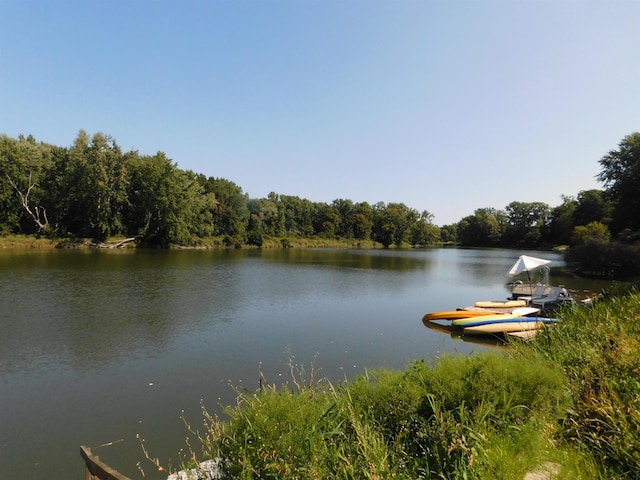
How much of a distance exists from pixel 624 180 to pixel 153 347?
41.6 m

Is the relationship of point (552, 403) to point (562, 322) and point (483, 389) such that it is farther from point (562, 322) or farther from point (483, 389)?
point (562, 322)

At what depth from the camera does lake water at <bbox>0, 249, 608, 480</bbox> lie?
6211 millimetres

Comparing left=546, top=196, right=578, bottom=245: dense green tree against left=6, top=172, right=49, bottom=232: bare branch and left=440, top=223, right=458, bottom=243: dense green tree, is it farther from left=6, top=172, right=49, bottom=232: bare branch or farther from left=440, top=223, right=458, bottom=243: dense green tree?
left=6, top=172, right=49, bottom=232: bare branch

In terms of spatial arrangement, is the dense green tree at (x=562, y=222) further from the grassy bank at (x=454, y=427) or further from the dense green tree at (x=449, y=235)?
the grassy bank at (x=454, y=427)

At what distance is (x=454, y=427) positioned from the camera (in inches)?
124

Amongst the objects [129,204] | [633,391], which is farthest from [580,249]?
[129,204]

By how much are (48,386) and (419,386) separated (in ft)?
27.2

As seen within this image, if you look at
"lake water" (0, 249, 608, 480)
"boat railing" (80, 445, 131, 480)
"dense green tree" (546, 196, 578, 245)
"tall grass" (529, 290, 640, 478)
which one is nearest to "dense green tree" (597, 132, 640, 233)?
"lake water" (0, 249, 608, 480)

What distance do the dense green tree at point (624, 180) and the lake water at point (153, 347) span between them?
65.3ft

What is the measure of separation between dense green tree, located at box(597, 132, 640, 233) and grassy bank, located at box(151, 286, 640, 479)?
1516 inches

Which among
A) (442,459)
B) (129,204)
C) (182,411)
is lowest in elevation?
(182,411)

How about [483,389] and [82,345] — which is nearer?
[483,389]

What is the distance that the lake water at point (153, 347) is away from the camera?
621cm

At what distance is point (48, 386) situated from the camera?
803 centimetres
